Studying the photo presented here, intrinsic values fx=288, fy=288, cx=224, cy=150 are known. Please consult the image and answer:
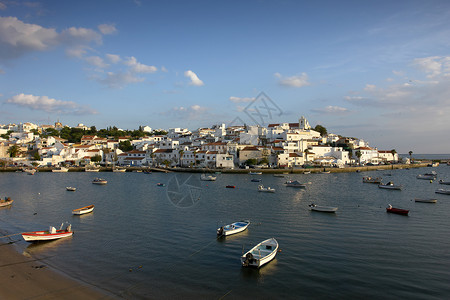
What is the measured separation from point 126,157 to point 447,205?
6384 cm

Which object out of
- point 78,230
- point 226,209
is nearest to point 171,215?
point 226,209

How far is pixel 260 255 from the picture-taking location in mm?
11438

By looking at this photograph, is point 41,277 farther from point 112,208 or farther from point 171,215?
point 112,208

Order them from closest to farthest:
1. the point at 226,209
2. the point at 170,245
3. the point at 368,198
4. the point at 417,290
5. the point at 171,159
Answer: the point at 417,290 < the point at 170,245 < the point at 226,209 < the point at 368,198 < the point at 171,159

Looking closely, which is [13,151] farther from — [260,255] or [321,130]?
[321,130]

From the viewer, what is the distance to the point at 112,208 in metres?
22.9

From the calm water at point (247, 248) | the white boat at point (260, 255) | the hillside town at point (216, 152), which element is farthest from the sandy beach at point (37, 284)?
the hillside town at point (216, 152)

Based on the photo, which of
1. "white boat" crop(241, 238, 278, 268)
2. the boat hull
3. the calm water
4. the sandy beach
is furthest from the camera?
the boat hull

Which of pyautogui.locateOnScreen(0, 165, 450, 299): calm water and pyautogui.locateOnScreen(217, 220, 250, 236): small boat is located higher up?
pyautogui.locateOnScreen(217, 220, 250, 236): small boat

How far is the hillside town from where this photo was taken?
61.3 meters

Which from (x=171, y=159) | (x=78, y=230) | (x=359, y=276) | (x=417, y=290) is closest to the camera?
(x=417, y=290)

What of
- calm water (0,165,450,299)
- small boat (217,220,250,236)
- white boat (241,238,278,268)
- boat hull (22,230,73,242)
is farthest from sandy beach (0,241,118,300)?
small boat (217,220,250,236)

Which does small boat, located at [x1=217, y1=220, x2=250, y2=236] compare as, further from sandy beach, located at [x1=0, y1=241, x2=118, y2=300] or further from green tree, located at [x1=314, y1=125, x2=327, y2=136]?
green tree, located at [x1=314, y1=125, x2=327, y2=136]

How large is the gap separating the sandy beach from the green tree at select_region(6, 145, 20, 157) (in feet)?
248
